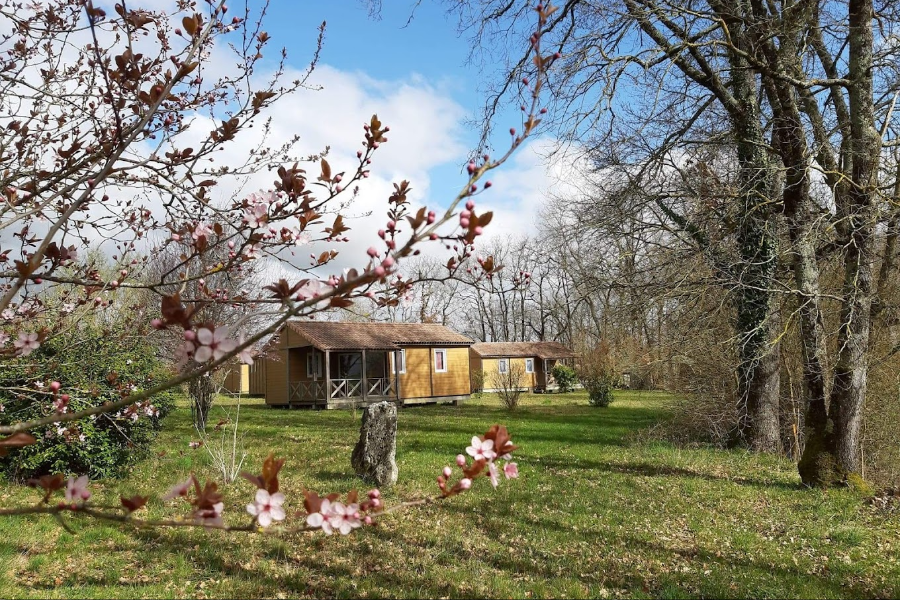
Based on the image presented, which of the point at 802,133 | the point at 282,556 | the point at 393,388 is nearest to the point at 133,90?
the point at 282,556

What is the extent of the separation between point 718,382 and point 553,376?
78.4 feet

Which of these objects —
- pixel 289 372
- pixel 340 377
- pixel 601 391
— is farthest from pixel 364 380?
pixel 601 391

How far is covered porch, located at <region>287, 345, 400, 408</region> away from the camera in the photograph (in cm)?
2262

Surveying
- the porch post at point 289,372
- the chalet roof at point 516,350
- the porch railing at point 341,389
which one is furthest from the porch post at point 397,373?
the chalet roof at point 516,350

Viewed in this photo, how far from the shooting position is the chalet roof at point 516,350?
3547 cm

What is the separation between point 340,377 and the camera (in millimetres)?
24422

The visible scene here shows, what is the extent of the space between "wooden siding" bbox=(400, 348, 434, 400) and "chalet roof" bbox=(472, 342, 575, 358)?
1051 cm

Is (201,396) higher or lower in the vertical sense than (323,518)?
lower

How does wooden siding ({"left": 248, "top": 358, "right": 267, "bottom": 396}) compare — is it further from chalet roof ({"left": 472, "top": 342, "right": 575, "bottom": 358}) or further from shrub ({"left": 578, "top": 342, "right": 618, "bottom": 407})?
shrub ({"left": 578, "top": 342, "right": 618, "bottom": 407})

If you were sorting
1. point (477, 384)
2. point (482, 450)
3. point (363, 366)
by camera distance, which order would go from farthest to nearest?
point (477, 384) < point (363, 366) < point (482, 450)

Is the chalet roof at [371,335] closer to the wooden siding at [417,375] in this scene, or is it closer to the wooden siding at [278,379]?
the wooden siding at [417,375]

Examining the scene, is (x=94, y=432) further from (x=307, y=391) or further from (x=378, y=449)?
(x=307, y=391)

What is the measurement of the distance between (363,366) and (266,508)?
2137 cm

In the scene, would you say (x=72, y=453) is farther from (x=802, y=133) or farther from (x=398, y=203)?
(x=802, y=133)
